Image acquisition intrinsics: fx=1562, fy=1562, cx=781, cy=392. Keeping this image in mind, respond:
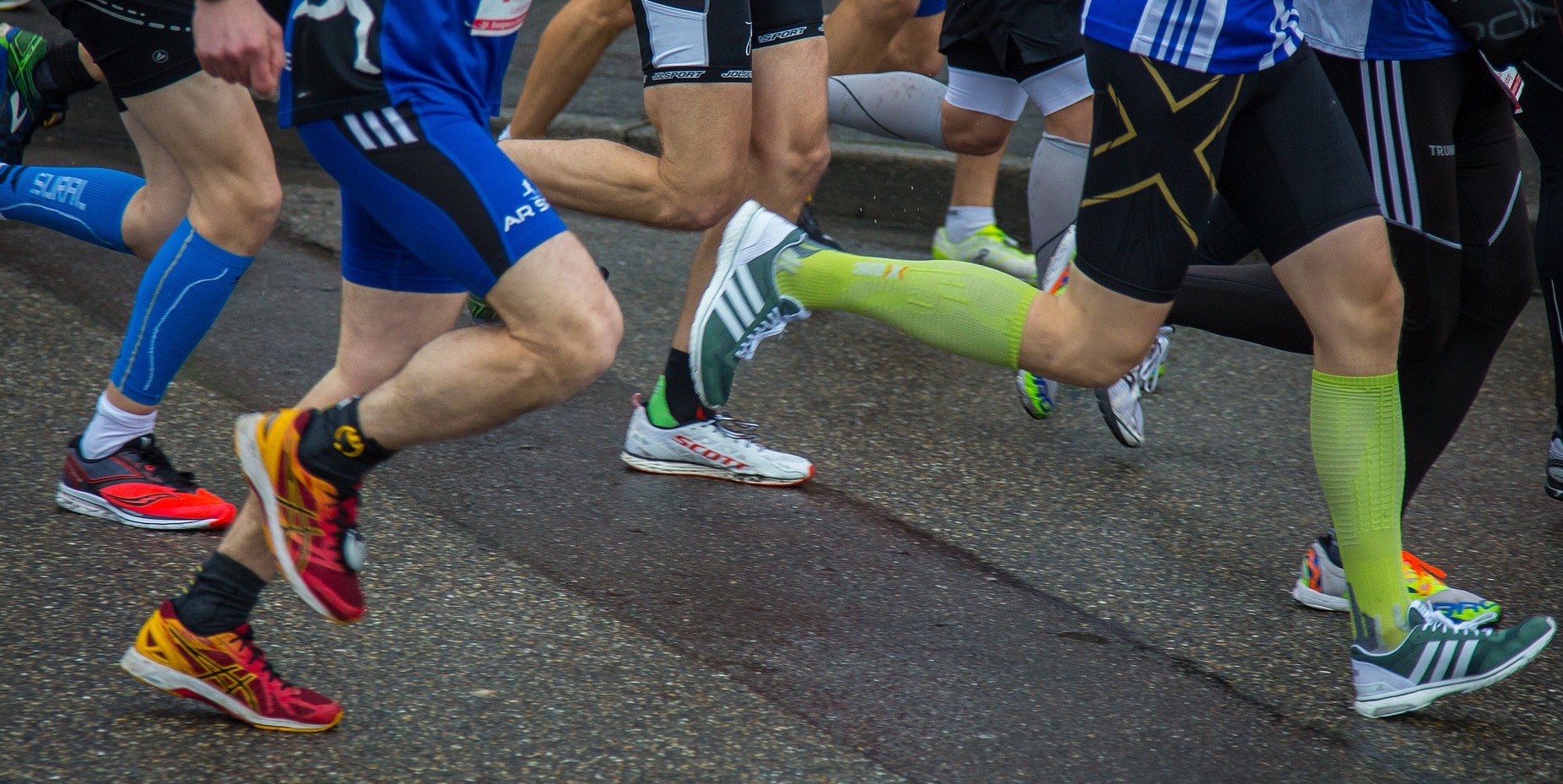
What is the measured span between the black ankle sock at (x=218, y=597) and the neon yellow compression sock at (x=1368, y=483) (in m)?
Answer: 1.82

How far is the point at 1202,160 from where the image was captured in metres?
2.64

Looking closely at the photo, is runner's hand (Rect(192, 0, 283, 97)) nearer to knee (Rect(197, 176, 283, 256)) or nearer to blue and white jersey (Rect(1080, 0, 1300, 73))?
knee (Rect(197, 176, 283, 256))

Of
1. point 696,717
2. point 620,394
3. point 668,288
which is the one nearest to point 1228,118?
point 696,717

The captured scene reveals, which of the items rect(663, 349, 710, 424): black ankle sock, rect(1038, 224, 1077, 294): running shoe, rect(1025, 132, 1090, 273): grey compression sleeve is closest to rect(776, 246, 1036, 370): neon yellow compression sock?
rect(663, 349, 710, 424): black ankle sock

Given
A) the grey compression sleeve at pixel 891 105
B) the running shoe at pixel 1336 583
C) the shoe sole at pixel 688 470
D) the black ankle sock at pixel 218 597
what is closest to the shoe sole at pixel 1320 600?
the running shoe at pixel 1336 583

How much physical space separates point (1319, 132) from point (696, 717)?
56.7 inches

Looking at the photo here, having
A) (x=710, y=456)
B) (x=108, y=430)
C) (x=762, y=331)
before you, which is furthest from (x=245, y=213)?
(x=710, y=456)

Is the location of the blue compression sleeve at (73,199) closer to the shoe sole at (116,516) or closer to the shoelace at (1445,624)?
the shoe sole at (116,516)

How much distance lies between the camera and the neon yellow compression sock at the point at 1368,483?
2734 millimetres

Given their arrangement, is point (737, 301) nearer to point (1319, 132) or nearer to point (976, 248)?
point (1319, 132)

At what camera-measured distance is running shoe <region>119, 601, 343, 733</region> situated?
2.41 metres

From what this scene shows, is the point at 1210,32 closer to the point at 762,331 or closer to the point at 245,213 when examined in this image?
the point at 762,331

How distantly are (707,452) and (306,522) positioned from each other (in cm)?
156

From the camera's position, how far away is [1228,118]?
2.61 meters
